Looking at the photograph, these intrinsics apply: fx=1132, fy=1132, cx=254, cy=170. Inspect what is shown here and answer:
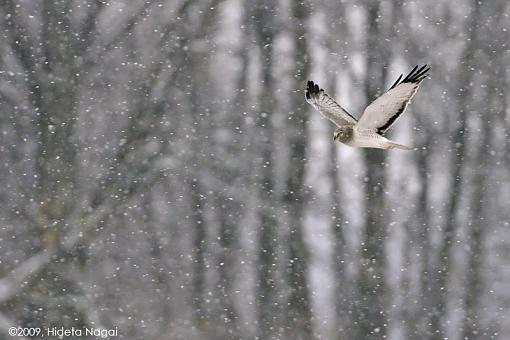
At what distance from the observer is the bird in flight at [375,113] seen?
2199 millimetres

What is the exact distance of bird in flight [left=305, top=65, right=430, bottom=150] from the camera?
2199 millimetres

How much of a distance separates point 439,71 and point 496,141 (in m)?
0.24

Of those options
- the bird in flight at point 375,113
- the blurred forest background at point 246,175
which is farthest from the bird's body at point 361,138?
the blurred forest background at point 246,175

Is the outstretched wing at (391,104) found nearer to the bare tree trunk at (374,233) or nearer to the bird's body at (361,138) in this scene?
the bird's body at (361,138)

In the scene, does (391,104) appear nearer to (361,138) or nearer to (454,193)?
(361,138)

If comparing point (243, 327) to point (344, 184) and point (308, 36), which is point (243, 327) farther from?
point (308, 36)

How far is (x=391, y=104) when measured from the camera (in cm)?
222

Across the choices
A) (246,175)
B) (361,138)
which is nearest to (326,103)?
(361,138)

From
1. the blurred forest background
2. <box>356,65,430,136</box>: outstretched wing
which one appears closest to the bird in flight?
<box>356,65,430,136</box>: outstretched wing

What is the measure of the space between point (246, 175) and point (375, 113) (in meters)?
0.86

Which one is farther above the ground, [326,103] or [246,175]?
[246,175]

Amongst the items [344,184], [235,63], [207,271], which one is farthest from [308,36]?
[207,271]

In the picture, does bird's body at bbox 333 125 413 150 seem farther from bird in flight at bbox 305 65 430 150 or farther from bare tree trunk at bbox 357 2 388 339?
bare tree trunk at bbox 357 2 388 339

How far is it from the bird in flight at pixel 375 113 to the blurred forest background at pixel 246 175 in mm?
598
